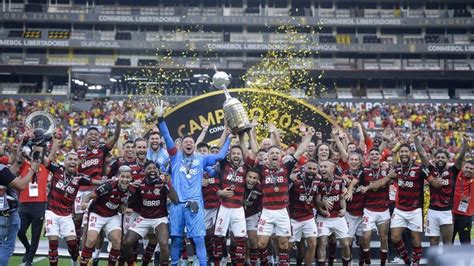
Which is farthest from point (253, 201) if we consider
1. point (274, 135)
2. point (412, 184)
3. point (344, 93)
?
point (344, 93)

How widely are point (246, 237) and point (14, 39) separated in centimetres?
4661

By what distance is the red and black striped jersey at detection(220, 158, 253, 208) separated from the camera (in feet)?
34.1

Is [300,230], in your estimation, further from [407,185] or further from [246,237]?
[407,185]

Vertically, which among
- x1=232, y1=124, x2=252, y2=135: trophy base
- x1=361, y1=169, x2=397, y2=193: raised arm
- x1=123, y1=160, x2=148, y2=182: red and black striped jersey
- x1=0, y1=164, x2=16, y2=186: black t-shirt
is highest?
x1=232, y1=124, x2=252, y2=135: trophy base

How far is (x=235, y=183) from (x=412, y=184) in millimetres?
3082

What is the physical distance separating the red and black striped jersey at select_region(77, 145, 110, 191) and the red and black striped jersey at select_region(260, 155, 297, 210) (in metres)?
2.90

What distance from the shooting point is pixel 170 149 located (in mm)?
10234

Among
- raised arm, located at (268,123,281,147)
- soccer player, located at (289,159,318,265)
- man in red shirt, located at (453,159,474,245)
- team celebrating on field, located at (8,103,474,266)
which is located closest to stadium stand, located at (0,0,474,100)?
raised arm, located at (268,123,281,147)

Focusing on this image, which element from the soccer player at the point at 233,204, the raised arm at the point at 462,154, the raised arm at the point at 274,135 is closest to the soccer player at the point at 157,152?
the soccer player at the point at 233,204

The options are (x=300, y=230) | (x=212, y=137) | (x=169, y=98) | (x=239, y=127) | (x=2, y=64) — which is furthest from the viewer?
(x=2, y=64)

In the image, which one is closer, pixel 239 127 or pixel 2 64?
pixel 239 127

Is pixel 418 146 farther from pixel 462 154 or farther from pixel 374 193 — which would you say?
pixel 374 193

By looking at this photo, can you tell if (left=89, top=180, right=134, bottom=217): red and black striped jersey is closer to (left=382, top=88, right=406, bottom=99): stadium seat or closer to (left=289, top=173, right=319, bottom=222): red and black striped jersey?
(left=289, top=173, right=319, bottom=222): red and black striped jersey

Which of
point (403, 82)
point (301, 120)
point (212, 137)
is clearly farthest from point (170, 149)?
point (403, 82)
